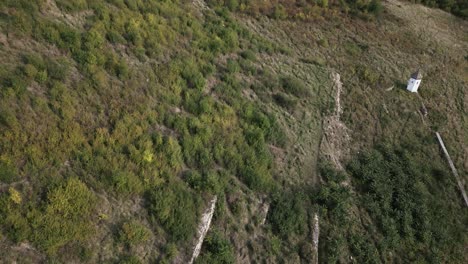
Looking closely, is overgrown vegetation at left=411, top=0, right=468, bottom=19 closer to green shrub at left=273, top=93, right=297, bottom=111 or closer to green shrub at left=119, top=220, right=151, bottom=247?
green shrub at left=273, top=93, right=297, bottom=111

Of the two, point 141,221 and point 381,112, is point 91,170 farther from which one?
point 381,112

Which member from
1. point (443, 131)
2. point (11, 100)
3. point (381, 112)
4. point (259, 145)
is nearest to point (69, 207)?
point (11, 100)

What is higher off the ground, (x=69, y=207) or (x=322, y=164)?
(x=69, y=207)

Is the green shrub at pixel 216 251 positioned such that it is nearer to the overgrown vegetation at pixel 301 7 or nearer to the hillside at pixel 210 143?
the hillside at pixel 210 143

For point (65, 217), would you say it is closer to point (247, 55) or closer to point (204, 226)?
point (204, 226)

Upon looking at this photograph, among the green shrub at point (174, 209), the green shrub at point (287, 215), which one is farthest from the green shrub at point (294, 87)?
the green shrub at point (174, 209)

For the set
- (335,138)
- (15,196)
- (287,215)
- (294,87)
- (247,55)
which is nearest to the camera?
(15,196)

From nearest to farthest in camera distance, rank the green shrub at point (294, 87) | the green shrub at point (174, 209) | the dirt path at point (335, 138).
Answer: the green shrub at point (174, 209)
the dirt path at point (335, 138)
the green shrub at point (294, 87)

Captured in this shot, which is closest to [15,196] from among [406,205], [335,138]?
[335,138]

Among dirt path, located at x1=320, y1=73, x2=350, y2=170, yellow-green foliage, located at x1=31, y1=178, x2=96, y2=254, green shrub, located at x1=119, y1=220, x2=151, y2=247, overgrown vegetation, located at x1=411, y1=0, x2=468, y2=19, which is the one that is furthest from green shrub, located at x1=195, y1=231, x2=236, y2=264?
overgrown vegetation, located at x1=411, y1=0, x2=468, y2=19
